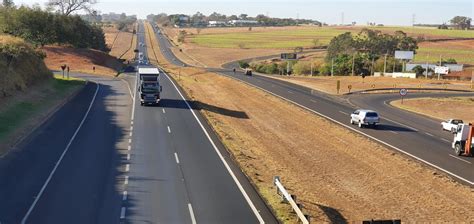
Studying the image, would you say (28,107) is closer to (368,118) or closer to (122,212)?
(368,118)

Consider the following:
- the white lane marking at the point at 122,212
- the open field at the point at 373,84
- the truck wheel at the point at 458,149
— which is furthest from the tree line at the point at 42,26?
the white lane marking at the point at 122,212

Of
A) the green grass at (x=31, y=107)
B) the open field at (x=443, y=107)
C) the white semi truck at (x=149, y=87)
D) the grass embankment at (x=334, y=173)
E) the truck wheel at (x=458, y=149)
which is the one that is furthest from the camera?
the open field at (x=443, y=107)

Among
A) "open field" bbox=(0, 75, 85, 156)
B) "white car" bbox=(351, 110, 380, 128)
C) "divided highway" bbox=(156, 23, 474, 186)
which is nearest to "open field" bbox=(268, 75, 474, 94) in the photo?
"divided highway" bbox=(156, 23, 474, 186)

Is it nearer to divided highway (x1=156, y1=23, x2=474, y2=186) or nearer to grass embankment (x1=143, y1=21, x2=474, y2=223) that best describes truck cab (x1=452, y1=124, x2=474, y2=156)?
divided highway (x1=156, y1=23, x2=474, y2=186)

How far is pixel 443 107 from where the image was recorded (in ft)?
218

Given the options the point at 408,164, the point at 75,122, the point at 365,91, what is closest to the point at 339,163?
the point at 408,164

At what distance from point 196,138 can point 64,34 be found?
85.2m

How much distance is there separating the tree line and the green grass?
38.8 metres

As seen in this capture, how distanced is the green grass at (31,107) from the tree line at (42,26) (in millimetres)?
38821

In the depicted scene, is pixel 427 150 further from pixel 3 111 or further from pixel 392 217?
pixel 3 111

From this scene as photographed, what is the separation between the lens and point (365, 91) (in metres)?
83.4

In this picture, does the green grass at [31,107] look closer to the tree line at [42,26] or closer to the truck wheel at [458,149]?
the truck wheel at [458,149]

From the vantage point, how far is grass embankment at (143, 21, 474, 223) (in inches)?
918

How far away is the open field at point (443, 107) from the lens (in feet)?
195
